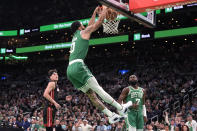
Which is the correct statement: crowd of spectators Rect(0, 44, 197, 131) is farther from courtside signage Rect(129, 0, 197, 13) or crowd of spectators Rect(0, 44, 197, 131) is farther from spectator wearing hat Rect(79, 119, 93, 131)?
courtside signage Rect(129, 0, 197, 13)

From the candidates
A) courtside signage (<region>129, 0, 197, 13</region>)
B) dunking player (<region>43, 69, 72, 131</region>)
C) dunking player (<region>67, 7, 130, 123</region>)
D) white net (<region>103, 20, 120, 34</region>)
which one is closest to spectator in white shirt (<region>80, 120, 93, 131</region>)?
dunking player (<region>43, 69, 72, 131</region>)

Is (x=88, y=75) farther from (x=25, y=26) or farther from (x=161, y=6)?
(x=25, y=26)

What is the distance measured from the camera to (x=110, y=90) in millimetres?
20625

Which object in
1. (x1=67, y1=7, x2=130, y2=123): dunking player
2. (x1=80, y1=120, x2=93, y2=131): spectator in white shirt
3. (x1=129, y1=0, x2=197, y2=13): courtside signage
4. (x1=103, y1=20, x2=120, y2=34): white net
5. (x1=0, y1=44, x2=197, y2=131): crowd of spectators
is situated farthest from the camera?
(x1=0, y1=44, x2=197, y2=131): crowd of spectators

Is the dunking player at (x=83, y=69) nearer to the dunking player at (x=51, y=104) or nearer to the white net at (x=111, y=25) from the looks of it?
the dunking player at (x=51, y=104)

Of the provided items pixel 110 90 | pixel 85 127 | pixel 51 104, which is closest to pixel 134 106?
pixel 51 104

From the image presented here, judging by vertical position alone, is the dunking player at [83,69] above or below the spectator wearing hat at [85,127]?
above

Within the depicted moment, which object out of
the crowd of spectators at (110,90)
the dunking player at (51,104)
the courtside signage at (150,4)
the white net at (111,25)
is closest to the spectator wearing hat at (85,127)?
the crowd of spectators at (110,90)

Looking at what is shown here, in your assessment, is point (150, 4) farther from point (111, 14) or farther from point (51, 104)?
point (51, 104)

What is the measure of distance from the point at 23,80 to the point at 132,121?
2489 centimetres

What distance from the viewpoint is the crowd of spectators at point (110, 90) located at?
14.6 metres

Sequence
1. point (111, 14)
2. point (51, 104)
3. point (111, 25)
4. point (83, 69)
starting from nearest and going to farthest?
1. point (83, 69)
2. point (111, 14)
3. point (51, 104)
4. point (111, 25)

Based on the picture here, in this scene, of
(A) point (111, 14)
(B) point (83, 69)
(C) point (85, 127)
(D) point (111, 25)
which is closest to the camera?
(B) point (83, 69)

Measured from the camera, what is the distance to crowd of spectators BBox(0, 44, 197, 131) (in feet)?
47.9
